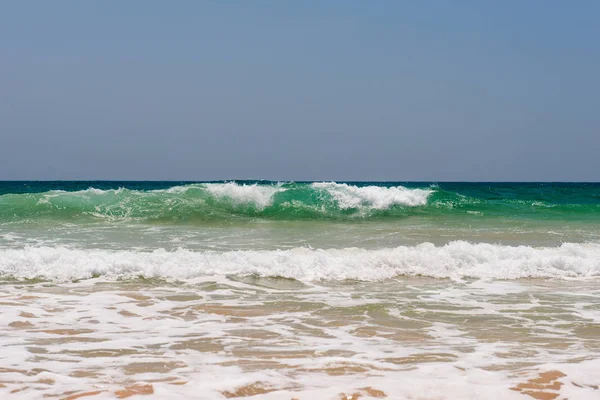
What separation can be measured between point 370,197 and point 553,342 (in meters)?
Answer: 16.9

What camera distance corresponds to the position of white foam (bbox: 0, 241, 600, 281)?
8.54 metres

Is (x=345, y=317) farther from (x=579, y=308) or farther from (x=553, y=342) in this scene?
(x=579, y=308)

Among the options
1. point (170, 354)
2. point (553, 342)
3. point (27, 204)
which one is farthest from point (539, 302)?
point (27, 204)

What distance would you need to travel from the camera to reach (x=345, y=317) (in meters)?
6.03

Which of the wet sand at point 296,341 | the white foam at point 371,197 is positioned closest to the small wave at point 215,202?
the white foam at point 371,197

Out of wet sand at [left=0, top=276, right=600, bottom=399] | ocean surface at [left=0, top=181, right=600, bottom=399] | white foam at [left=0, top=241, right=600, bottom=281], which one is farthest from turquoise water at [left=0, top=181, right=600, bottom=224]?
wet sand at [left=0, top=276, right=600, bottom=399]

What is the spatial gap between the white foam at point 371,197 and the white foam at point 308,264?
11.2 meters

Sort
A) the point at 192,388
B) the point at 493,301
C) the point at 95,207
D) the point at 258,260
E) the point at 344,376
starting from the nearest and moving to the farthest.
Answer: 1. the point at 192,388
2. the point at 344,376
3. the point at 493,301
4. the point at 258,260
5. the point at 95,207

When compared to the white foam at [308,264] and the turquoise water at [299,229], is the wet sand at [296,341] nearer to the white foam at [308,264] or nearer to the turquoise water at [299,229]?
the white foam at [308,264]

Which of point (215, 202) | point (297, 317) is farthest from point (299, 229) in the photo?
point (297, 317)

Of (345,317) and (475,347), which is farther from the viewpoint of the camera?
(345,317)

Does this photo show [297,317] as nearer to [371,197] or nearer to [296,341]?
[296,341]

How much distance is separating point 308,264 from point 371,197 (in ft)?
43.1

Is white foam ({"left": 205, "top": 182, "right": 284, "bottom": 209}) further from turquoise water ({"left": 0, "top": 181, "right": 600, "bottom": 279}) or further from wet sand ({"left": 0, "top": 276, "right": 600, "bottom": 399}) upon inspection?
wet sand ({"left": 0, "top": 276, "right": 600, "bottom": 399})
